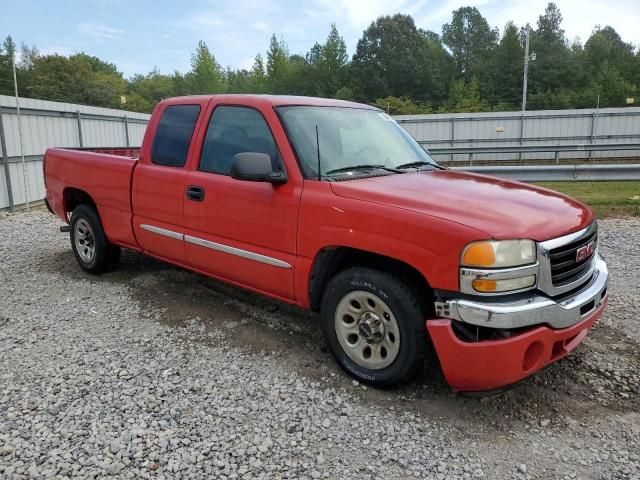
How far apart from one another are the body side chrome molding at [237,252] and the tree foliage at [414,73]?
41997mm

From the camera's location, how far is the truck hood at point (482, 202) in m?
2.91

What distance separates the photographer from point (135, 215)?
16.5 ft

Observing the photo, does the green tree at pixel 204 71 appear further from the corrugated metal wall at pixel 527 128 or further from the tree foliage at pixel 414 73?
the corrugated metal wall at pixel 527 128

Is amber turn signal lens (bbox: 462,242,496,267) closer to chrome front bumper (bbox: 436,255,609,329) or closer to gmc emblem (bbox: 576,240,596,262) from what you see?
chrome front bumper (bbox: 436,255,609,329)

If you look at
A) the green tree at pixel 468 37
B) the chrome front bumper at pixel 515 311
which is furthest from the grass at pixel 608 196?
the green tree at pixel 468 37

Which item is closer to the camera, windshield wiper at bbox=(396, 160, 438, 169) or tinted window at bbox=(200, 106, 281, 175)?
tinted window at bbox=(200, 106, 281, 175)

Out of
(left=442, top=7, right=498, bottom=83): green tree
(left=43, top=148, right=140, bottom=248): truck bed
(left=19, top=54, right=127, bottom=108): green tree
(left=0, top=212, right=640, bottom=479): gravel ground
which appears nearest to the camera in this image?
(left=0, top=212, right=640, bottom=479): gravel ground

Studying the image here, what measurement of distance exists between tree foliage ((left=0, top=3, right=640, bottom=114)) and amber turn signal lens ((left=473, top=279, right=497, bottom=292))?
142 ft

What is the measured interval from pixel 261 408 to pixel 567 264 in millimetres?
2062

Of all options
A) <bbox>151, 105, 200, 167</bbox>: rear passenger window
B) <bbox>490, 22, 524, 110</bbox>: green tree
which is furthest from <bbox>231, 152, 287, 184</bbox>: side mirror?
<bbox>490, 22, 524, 110</bbox>: green tree

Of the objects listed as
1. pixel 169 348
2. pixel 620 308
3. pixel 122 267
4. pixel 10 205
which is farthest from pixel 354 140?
pixel 10 205

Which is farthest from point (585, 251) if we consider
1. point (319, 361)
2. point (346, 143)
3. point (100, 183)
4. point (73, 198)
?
point (73, 198)

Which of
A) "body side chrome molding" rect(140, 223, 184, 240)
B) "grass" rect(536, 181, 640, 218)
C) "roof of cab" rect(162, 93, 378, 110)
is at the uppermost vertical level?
"roof of cab" rect(162, 93, 378, 110)

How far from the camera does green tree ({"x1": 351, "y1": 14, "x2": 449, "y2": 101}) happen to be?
61688mm
